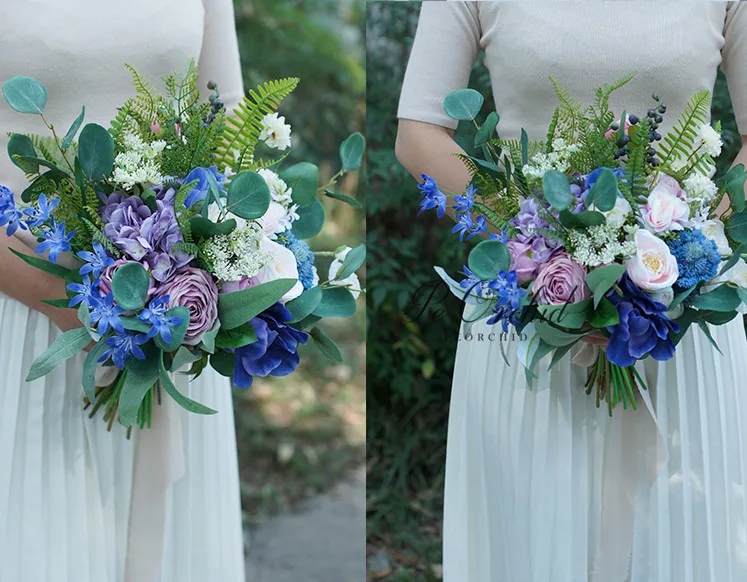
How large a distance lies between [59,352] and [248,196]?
37 cm

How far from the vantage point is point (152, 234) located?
4.10 feet

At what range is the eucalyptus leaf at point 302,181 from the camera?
1.46 metres

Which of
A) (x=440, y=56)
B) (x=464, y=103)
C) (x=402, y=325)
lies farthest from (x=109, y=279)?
(x=402, y=325)

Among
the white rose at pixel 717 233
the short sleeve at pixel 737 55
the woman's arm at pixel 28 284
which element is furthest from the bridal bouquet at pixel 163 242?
the short sleeve at pixel 737 55

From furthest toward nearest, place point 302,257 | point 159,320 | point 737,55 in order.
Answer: point 737,55 → point 302,257 → point 159,320

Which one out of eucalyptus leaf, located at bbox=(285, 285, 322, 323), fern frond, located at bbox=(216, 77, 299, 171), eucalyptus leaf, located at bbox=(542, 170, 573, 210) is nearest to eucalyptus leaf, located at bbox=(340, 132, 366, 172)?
fern frond, located at bbox=(216, 77, 299, 171)

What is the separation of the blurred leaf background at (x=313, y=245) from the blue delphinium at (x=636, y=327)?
95.0 inches

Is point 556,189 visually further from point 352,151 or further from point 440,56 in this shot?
point 440,56

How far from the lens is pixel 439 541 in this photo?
2674mm

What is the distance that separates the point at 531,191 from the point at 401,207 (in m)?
1.20

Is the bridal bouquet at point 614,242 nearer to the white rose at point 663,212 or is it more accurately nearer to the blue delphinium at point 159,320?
the white rose at point 663,212

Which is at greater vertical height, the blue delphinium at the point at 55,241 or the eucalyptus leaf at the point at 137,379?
the blue delphinium at the point at 55,241

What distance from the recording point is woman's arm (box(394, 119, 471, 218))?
1.68 metres

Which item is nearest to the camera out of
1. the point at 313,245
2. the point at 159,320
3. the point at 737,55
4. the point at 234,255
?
the point at 159,320
